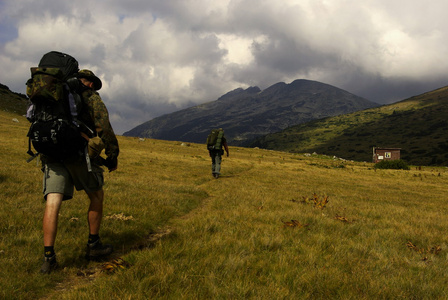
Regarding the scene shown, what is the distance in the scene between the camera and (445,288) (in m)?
3.86

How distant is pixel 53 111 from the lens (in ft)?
13.1

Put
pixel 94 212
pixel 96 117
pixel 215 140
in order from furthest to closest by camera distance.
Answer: pixel 215 140 → pixel 94 212 → pixel 96 117

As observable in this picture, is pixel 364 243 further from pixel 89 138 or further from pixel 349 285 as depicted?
pixel 89 138

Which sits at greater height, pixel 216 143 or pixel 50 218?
pixel 216 143

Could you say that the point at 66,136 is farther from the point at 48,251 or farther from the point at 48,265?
the point at 48,265

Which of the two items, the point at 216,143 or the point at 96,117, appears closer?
the point at 96,117

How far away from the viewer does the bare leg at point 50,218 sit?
13.0 feet

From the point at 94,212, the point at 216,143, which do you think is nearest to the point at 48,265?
the point at 94,212

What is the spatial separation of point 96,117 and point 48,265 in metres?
→ 2.35

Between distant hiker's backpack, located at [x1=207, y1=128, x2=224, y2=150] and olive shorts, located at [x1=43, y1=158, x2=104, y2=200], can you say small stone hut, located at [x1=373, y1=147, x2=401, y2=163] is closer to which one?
distant hiker's backpack, located at [x1=207, y1=128, x2=224, y2=150]

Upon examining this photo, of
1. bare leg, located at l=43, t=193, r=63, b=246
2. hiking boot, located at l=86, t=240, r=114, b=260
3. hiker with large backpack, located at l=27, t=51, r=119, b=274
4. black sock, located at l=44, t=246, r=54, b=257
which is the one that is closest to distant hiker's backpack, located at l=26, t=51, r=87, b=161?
hiker with large backpack, located at l=27, t=51, r=119, b=274

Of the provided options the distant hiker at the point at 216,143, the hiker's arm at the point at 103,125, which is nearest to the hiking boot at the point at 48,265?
the hiker's arm at the point at 103,125

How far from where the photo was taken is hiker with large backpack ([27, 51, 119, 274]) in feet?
→ 12.8

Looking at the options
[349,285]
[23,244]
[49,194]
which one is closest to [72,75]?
[49,194]
